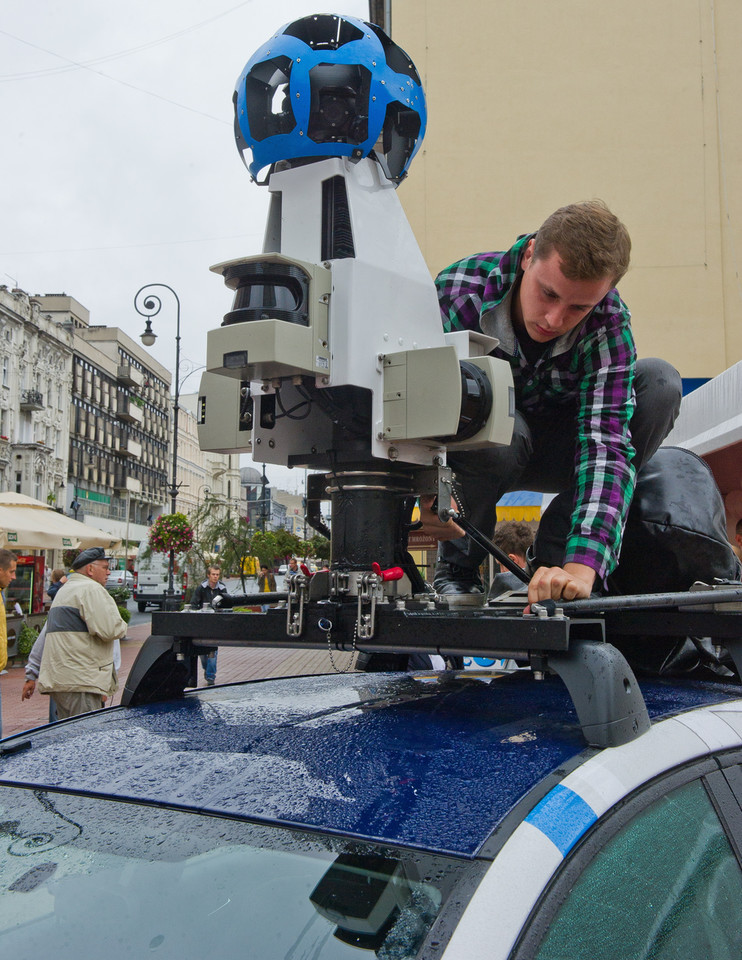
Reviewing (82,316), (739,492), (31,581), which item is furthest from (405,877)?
(82,316)

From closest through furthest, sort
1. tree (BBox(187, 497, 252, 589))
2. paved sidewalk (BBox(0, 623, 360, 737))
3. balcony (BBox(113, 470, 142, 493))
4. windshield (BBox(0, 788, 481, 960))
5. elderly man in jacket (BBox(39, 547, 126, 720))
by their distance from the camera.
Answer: windshield (BBox(0, 788, 481, 960)) < elderly man in jacket (BBox(39, 547, 126, 720)) < paved sidewalk (BBox(0, 623, 360, 737)) < tree (BBox(187, 497, 252, 589)) < balcony (BBox(113, 470, 142, 493))

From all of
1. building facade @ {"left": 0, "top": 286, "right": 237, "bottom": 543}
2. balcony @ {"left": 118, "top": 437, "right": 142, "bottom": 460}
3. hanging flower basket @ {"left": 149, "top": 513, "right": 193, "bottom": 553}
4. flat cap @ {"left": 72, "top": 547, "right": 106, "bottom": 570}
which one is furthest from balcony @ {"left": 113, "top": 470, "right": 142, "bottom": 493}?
flat cap @ {"left": 72, "top": 547, "right": 106, "bottom": 570}

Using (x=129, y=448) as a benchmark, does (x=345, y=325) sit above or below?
below

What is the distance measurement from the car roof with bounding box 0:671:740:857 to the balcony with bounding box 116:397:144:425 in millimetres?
81188

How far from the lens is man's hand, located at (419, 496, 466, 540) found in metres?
2.24

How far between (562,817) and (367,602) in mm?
606

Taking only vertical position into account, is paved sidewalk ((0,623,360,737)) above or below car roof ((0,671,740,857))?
below

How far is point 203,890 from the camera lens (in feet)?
4.18

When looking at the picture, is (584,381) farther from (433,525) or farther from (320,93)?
(320,93)

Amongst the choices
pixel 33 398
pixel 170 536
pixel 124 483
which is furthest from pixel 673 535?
pixel 124 483

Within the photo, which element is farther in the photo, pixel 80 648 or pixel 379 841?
pixel 80 648

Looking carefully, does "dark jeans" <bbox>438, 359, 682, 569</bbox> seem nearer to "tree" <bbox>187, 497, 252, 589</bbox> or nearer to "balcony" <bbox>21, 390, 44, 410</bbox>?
"tree" <bbox>187, 497, 252, 589</bbox>

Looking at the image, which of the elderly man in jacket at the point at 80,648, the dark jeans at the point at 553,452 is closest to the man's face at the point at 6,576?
the elderly man in jacket at the point at 80,648

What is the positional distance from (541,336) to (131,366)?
83.4 metres
